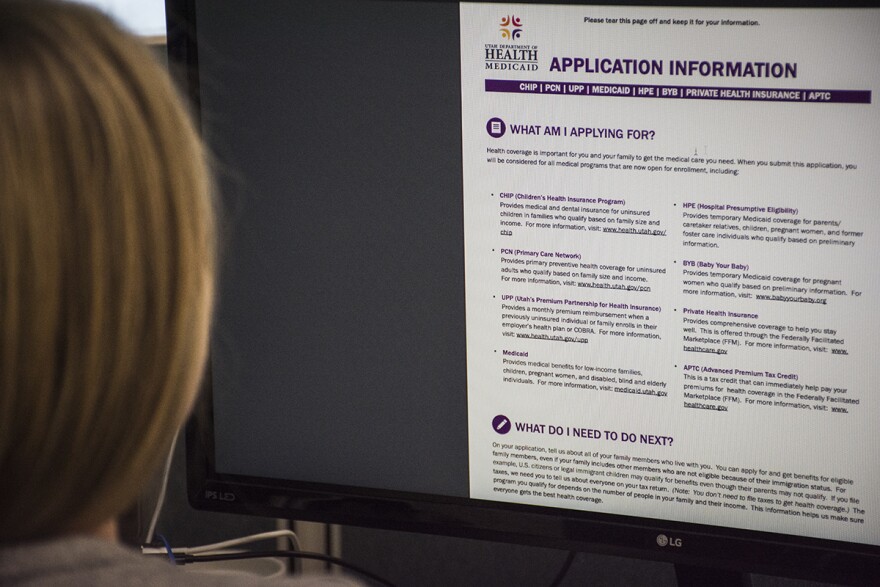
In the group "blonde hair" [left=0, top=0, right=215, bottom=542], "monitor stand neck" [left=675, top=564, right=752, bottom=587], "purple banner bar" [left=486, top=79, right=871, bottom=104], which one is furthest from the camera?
"monitor stand neck" [left=675, top=564, right=752, bottom=587]

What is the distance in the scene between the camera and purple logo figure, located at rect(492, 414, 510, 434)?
61cm

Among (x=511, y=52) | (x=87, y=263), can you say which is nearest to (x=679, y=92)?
(x=511, y=52)

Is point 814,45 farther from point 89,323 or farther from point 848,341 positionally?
point 89,323

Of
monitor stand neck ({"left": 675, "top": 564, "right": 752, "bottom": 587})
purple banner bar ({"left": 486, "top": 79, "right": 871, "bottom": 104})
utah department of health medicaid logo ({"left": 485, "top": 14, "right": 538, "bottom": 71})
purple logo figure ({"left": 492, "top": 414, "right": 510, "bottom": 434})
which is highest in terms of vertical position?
utah department of health medicaid logo ({"left": 485, "top": 14, "right": 538, "bottom": 71})

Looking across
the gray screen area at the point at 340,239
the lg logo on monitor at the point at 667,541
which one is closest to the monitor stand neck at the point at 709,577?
the lg logo on monitor at the point at 667,541

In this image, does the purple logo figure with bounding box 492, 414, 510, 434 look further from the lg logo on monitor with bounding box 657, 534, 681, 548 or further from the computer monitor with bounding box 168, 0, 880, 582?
the lg logo on monitor with bounding box 657, 534, 681, 548

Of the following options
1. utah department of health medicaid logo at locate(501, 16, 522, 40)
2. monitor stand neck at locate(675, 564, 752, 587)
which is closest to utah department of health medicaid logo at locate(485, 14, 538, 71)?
utah department of health medicaid logo at locate(501, 16, 522, 40)

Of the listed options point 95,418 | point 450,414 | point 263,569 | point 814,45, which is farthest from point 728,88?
point 263,569

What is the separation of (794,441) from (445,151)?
254 millimetres

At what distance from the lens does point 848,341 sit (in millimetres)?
533

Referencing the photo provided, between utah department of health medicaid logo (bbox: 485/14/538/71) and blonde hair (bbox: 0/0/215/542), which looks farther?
utah department of health medicaid logo (bbox: 485/14/538/71)

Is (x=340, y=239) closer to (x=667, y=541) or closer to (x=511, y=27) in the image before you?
(x=511, y=27)

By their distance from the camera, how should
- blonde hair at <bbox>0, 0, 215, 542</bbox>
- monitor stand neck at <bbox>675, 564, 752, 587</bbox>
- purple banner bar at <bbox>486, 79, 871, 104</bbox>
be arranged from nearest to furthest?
blonde hair at <bbox>0, 0, 215, 542</bbox>
purple banner bar at <bbox>486, 79, 871, 104</bbox>
monitor stand neck at <bbox>675, 564, 752, 587</bbox>

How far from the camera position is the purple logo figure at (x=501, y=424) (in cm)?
61
